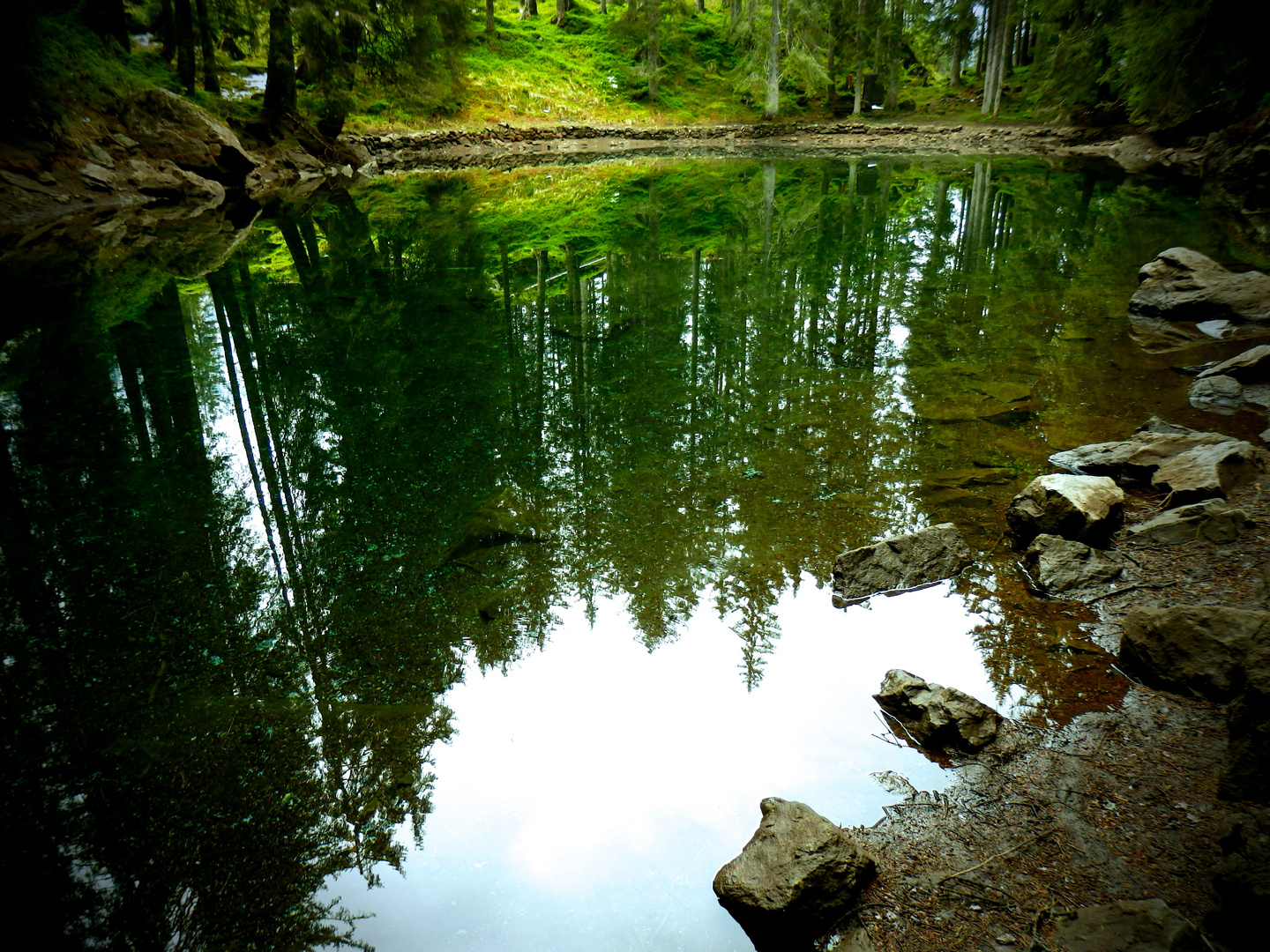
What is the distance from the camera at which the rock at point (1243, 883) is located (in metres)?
2.38

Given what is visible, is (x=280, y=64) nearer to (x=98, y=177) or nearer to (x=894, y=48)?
(x=98, y=177)

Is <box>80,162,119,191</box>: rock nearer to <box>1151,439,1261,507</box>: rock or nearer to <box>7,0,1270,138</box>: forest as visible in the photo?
<box>7,0,1270,138</box>: forest

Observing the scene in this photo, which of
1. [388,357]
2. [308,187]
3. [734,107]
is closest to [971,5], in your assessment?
[734,107]

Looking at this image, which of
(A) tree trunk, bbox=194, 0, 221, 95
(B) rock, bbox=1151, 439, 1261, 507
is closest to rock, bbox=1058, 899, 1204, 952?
(B) rock, bbox=1151, 439, 1261, 507

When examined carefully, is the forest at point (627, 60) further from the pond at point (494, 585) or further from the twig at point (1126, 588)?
the twig at point (1126, 588)

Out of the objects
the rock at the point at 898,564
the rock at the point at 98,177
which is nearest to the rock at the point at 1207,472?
the rock at the point at 898,564

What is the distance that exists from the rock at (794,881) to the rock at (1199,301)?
8.84 m

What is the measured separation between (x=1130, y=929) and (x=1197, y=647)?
1.93 m

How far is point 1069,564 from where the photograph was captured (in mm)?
4961

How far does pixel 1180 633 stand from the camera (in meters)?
3.92

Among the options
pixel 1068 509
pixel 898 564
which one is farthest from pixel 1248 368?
pixel 898 564

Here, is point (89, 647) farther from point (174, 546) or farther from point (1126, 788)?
point (1126, 788)

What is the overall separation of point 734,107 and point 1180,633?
53412 mm

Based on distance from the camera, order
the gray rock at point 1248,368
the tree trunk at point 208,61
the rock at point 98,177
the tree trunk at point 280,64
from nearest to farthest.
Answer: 1. the gray rock at point 1248,368
2. the rock at point 98,177
3. the tree trunk at point 280,64
4. the tree trunk at point 208,61
